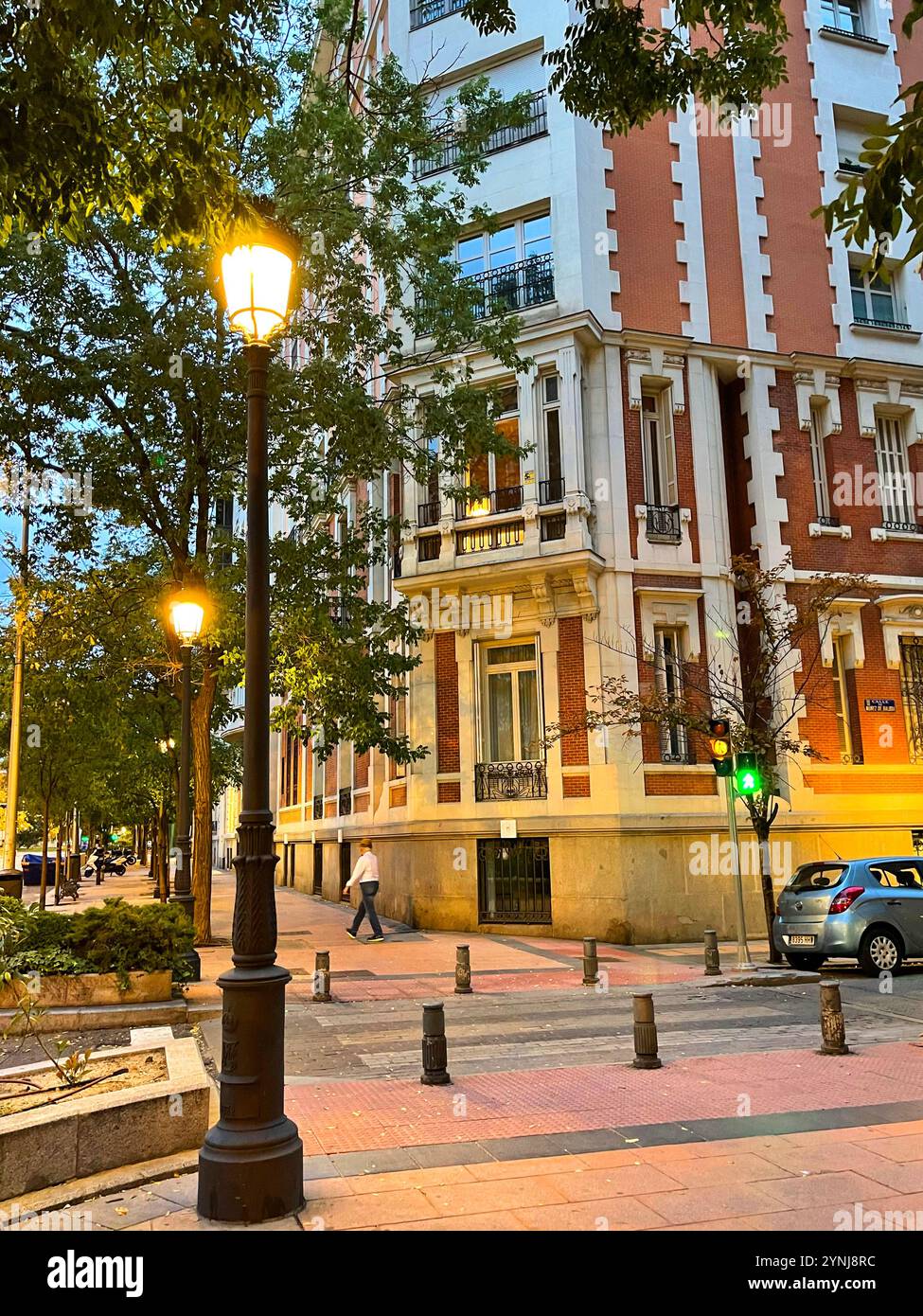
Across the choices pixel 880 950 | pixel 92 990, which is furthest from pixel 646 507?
pixel 92 990

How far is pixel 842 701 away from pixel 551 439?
27.0 ft

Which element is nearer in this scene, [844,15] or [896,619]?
[896,619]

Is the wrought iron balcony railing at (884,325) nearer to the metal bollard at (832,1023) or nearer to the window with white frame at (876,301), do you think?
the window with white frame at (876,301)

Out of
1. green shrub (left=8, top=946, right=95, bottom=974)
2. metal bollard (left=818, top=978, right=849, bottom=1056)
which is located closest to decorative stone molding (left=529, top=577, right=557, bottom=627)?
metal bollard (left=818, top=978, right=849, bottom=1056)

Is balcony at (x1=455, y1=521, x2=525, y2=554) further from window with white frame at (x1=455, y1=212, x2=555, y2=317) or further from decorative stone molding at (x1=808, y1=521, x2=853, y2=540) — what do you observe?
decorative stone molding at (x1=808, y1=521, x2=853, y2=540)

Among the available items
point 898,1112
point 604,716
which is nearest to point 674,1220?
point 898,1112

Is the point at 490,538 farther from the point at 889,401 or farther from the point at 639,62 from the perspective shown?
the point at 639,62

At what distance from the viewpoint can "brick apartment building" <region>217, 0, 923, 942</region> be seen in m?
19.2

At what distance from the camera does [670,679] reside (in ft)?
65.6

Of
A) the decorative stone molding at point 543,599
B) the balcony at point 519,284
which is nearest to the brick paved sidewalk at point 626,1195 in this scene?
the decorative stone molding at point 543,599

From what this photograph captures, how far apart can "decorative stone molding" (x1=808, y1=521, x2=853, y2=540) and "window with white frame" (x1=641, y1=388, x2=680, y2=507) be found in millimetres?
3144

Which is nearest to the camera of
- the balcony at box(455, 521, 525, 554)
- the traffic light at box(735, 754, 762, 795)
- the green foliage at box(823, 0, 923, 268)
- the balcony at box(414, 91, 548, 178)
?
the green foliage at box(823, 0, 923, 268)
